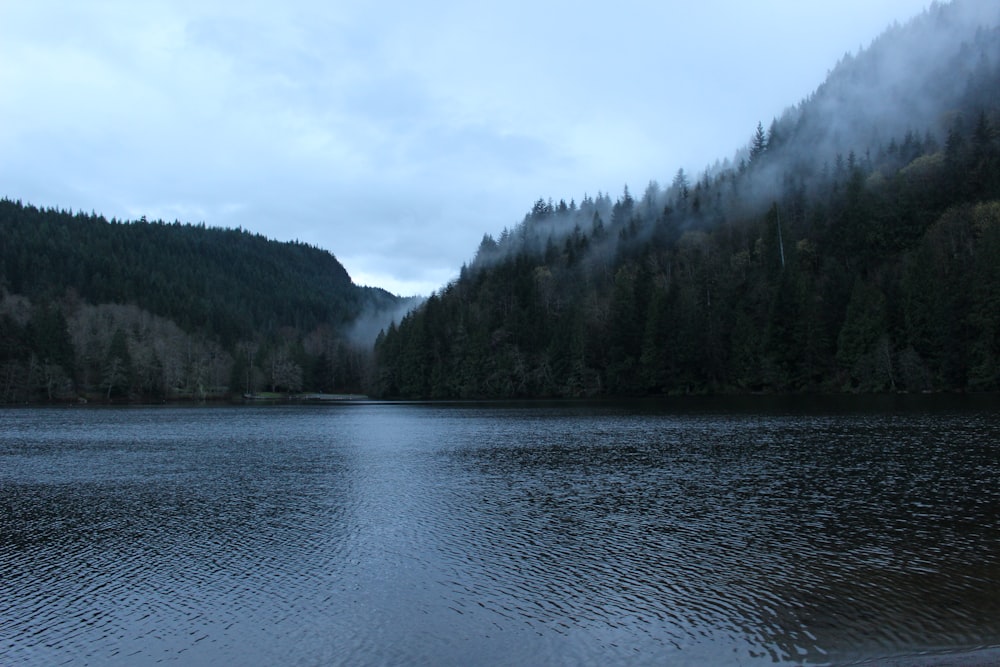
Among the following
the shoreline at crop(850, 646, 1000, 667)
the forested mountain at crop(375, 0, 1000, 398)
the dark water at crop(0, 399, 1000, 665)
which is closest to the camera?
the shoreline at crop(850, 646, 1000, 667)

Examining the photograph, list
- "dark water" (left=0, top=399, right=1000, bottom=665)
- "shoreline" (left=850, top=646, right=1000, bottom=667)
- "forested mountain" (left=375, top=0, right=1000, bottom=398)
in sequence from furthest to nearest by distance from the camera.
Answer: "forested mountain" (left=375, top=0, right=1000, bottom=398)
"dark water" (left=0, top=399, right=1000, bottom=665)
"shoreline" (left=850, top=646, right=1000, bottom=667)

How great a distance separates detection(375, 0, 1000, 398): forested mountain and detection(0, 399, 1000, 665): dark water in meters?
75.4

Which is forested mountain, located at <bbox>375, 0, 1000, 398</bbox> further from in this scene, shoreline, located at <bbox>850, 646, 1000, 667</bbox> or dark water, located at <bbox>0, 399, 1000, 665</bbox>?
shoreline, located at <bbox>850, 646, 1000, 667</bbox>

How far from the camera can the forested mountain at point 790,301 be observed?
4510 inches

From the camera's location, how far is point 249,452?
5791 centimetres

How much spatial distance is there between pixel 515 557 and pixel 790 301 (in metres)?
126

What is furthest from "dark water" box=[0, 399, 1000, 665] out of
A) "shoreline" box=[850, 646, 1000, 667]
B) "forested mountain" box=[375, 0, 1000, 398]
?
"forested mountain" box=[375, 0, 1000, 398]

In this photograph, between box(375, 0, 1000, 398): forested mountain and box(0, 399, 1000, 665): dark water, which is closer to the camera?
box(0, 399, 1000, 665): dark water

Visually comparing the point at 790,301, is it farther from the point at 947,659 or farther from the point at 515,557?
the point at 947,659

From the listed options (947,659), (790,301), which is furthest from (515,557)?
(790,301)

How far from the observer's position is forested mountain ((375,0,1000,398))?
114562 mm

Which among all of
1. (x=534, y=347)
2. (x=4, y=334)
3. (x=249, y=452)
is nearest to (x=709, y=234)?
(x=534, y=347)

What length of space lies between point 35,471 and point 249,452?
15.6 meters

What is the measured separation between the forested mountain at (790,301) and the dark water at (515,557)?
75.4 metres
